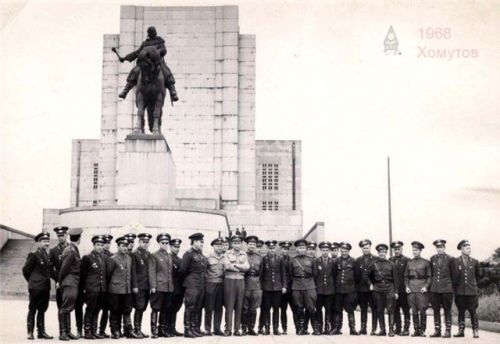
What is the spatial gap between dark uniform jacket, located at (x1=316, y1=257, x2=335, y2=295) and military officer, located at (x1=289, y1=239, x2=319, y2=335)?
11 cm

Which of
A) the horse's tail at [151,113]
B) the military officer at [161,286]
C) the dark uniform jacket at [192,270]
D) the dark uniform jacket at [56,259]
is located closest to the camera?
the dark uniform jacket at [56,259]

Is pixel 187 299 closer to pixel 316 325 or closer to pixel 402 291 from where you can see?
pixel 316 325

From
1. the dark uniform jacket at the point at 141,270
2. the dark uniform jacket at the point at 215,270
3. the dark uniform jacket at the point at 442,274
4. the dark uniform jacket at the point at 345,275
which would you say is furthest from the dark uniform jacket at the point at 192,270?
the dark uniform jacket at the point at 442,274

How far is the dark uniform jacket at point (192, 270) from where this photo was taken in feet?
40.2

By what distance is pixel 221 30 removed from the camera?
134ft

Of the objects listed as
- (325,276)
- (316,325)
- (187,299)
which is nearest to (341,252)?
(325,276)

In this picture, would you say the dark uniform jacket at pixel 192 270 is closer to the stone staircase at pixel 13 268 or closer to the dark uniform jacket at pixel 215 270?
the dark uniform jacket at pixel 215 270

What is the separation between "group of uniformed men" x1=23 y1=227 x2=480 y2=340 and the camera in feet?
38.0

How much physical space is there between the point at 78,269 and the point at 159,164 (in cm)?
862

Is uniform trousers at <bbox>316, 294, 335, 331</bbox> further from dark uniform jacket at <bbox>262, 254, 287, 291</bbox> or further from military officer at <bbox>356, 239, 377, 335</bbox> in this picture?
dark uniform jacket at <bbox>262, 254, 287, 291</bbox>

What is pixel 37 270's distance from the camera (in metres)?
11.5

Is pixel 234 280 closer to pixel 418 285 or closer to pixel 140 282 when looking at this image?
pixel 140 282

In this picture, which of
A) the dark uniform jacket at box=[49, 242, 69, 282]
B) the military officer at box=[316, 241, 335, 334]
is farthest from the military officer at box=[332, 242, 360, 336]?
the dark uniform jacket at box=[49, 242, 69, 282]

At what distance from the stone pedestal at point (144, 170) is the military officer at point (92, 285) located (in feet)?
26.5
